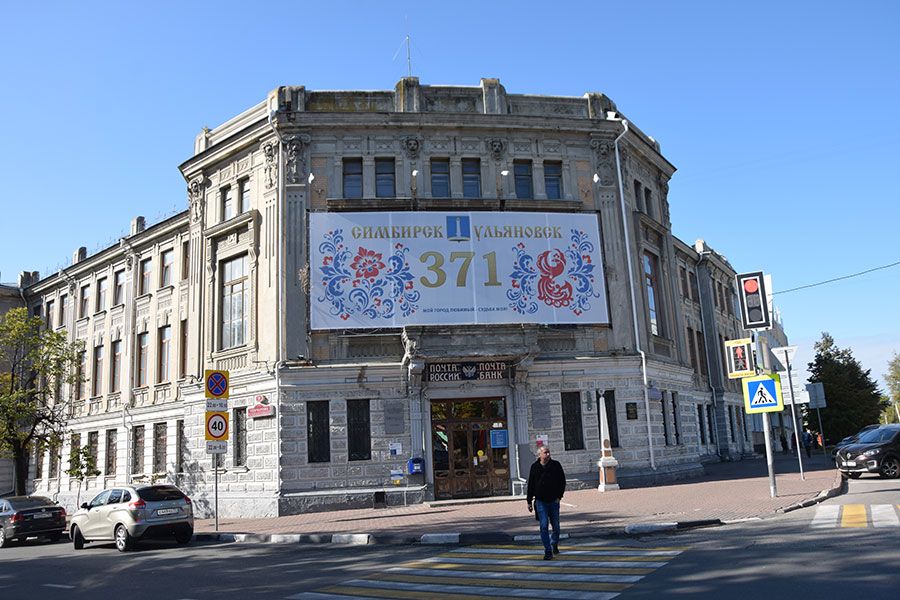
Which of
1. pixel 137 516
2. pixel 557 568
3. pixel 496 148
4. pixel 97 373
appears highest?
pixel 496 148

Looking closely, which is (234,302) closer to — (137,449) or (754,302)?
(137,449)

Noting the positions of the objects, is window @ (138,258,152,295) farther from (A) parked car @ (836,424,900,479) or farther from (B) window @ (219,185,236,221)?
(A) parked car @ (836,424,900,479)

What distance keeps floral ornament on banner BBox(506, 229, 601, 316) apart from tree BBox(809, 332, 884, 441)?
1521 inches

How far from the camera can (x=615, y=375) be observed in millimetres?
24422

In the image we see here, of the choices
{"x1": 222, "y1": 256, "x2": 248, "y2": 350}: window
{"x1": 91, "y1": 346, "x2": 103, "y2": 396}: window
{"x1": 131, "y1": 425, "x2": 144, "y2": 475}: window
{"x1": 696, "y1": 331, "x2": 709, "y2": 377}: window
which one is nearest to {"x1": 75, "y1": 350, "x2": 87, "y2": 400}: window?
{"x1": 91, "y1": 346, "x2": 103, "y2": 396}: window

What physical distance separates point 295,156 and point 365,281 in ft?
16.6

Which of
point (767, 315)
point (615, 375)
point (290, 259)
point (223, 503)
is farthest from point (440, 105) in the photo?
point (223, 503)

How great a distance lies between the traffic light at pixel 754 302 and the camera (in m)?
17.3

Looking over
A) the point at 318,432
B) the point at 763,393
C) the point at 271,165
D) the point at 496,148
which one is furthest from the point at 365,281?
the point at 763,393

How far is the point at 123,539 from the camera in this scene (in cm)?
1692

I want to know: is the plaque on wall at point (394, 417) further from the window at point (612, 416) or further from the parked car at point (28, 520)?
the parked car at point (28, 520)

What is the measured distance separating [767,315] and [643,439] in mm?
8471

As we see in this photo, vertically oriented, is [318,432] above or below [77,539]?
above

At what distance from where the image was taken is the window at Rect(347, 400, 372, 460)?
2248cm
